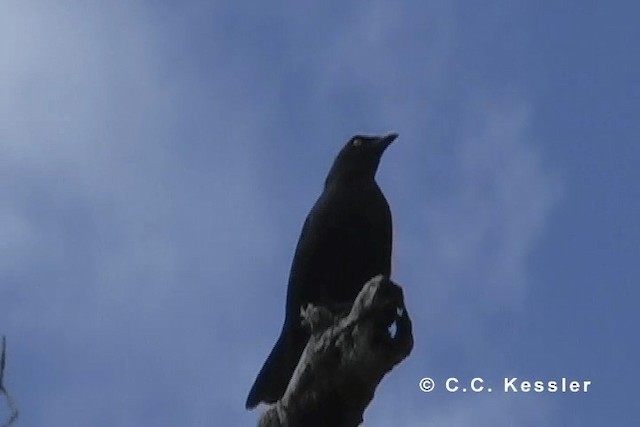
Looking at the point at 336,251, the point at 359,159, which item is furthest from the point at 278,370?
the point at 359,159

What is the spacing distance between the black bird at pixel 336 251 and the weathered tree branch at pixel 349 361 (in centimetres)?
33

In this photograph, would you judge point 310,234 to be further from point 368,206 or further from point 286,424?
point 286,424

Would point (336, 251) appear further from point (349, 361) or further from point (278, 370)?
point (349, 361)

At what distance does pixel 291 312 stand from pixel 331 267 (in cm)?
25

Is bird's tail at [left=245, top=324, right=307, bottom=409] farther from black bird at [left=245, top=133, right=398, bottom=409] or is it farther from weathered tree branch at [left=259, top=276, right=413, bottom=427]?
weathered tree branch at [left=259, top=276, right=413, bottom=427]

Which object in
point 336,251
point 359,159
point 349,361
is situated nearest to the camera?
point 349,361

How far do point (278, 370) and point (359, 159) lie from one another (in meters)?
1.19

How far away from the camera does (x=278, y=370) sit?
14.2 feet

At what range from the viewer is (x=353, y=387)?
3.80 m

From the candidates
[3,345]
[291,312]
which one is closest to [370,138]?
[291,312]

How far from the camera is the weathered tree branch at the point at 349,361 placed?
12.3 ft

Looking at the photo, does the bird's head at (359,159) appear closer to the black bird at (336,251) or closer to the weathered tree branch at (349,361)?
the black bird at (336,251)

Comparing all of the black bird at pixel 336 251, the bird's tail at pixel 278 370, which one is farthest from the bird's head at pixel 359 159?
the bird's tail at pixel 278 370

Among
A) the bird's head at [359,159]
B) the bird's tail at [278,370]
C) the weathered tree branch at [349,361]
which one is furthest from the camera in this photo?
the bird's head at [359,159]
